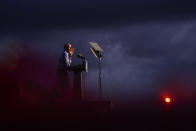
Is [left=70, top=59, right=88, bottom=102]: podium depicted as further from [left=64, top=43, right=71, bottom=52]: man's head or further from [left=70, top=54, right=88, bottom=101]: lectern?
[left=64, top=43, right=71, bottom=52]: man's head

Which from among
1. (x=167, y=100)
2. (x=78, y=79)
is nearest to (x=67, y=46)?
(x=78, y=79)

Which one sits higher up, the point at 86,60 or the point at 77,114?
the point at 86,60

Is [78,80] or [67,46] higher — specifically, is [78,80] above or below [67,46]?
below

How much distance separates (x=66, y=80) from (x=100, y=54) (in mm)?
1953

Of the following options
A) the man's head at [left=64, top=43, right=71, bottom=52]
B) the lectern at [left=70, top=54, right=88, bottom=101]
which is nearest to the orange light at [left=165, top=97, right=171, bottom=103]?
the lectern at [left=70, top=54, right=88, bottom=101]

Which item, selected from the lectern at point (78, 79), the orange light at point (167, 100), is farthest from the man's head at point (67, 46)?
the orange light at point (167, 100)

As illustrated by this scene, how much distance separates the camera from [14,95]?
18188 mm

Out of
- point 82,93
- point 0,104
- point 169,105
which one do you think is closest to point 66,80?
point 82,93

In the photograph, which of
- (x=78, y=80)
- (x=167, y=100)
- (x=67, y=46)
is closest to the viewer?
(x=167, y=100)

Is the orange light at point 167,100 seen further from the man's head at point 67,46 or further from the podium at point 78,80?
the man's head at point 67,46

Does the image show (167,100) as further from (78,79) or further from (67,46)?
(67,46)

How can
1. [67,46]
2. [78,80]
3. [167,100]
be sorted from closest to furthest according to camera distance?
[167,100], [67,46], [78,80]

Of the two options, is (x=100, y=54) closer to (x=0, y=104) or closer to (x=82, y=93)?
(x=82, y=93)

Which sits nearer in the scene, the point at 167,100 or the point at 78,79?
the point at 167,100
